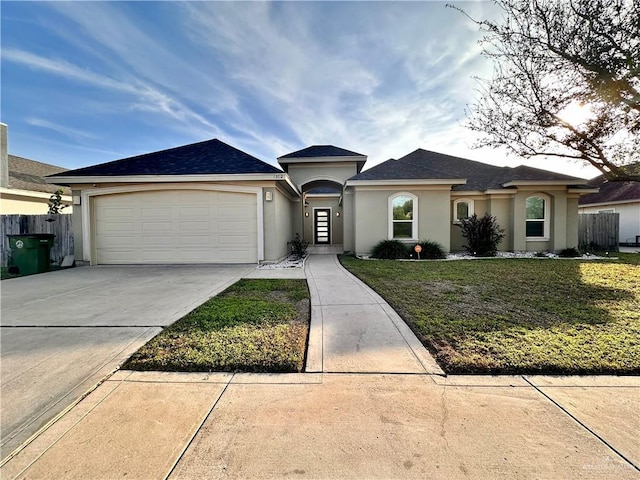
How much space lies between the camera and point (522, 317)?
13.3 ft

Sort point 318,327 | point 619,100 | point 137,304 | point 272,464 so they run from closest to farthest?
point 272,464 < point 318,327 < point 137,304 < point 619,100

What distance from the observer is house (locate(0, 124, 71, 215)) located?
13.5 metres

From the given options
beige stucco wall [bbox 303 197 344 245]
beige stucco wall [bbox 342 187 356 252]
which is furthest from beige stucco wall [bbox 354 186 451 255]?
beige stucco wall [bbox 303 197 344 245]

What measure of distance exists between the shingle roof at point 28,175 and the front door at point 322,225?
1479cm

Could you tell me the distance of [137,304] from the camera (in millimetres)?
4836

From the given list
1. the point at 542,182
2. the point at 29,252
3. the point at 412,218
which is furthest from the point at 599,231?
the point at 29,252

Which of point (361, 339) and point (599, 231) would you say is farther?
point (599, 231)

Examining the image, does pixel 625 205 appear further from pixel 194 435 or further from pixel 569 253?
pixel 194 435

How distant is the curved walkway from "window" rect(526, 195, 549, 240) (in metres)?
11.1

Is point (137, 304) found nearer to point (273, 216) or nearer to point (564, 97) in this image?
point (273, 216)

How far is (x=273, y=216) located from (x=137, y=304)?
17.8 feet

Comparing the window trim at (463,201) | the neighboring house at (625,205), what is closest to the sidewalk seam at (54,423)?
the window trim at (463,201)

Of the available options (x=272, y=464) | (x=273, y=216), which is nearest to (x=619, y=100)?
(x=273, y=216)

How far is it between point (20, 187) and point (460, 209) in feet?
71.7
